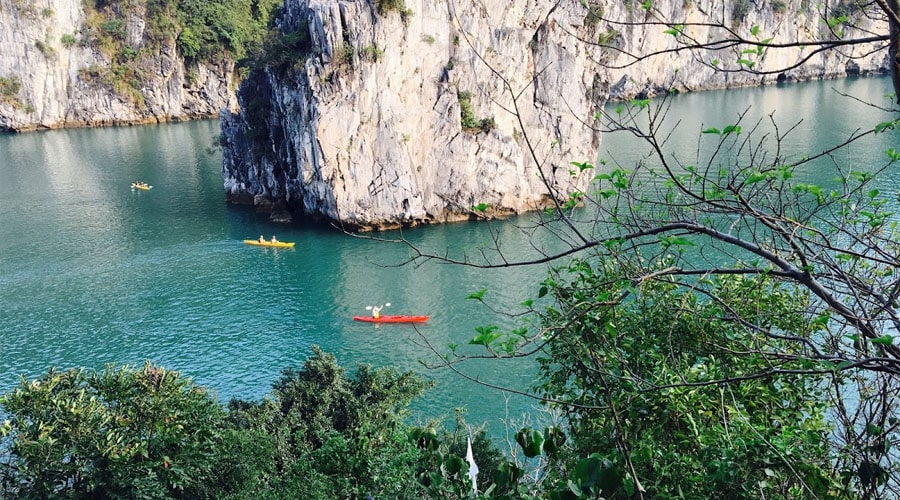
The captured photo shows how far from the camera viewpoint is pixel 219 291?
21984 millimetres

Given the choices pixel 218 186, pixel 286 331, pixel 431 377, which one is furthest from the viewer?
pixel 218 186

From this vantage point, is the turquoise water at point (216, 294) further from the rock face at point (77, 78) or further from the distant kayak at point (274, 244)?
the rock face at point (77, 78)

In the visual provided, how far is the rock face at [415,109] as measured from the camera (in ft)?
84.0

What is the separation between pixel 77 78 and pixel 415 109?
4680 cm

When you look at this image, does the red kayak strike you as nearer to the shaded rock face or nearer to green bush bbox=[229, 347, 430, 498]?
green bush bbox=[229, 347, 430, 498]

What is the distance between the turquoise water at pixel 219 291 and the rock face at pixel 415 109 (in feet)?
6.03

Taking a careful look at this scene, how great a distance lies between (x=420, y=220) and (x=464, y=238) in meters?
2.50

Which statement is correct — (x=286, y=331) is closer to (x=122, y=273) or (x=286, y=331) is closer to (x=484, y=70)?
(x=122, y=273)

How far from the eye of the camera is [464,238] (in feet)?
86.2

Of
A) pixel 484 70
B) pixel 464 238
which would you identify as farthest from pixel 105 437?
pixel 484 70

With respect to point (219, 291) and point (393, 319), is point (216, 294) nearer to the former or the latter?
point (219, 291)

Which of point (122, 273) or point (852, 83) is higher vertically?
A: point (852, 83)

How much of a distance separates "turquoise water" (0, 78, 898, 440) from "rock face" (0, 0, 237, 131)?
25407 millimetres

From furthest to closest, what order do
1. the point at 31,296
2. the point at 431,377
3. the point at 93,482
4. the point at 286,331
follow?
the point at 31,296 < the point at 286,331 < the point at 431,377 < the point at 93,482
